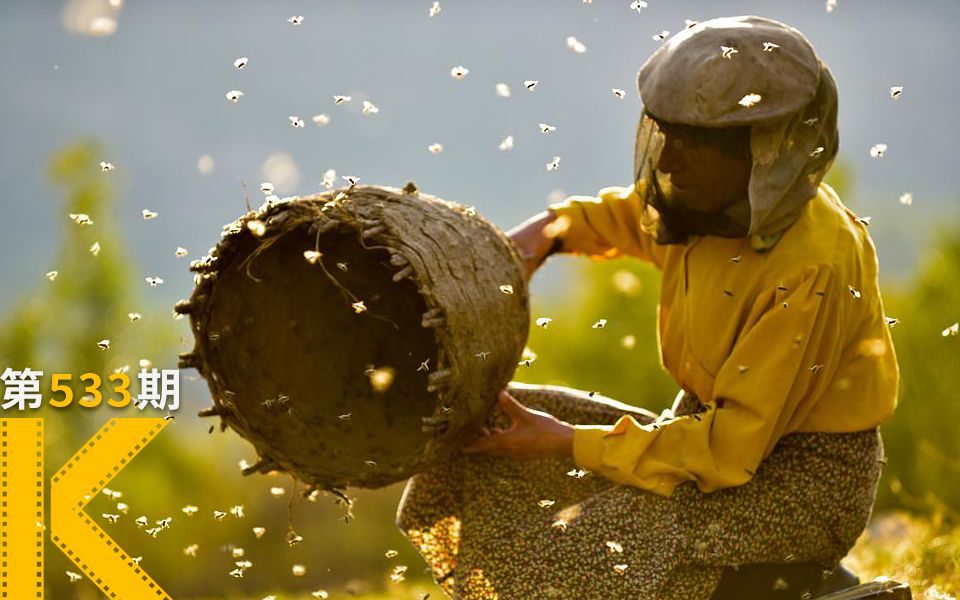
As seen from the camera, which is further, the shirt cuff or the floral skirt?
the shirt cuff

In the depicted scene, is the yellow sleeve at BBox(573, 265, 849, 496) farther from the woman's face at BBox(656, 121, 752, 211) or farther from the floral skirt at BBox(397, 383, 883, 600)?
the woman's face at BBox(656, 121, 752, 211)

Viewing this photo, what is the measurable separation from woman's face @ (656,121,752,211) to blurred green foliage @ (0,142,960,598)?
14600 mm

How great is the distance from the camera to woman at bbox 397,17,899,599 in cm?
413

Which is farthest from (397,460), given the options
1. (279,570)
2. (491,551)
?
(279,570)

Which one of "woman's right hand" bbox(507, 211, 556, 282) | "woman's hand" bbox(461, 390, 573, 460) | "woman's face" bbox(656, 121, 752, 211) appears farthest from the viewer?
"woman's right hand" bbox(507, 211, 556, 282)

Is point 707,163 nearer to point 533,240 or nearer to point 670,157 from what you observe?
point 670,157

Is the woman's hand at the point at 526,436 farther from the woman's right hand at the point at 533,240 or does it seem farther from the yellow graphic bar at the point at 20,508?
the yellow graphic bar at the point at 20,508

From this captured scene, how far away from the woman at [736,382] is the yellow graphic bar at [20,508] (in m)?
2.33

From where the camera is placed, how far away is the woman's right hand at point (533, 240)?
517cm

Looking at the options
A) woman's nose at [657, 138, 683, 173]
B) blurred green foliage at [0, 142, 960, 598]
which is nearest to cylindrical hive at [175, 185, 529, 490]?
woman's nose at [657, 138, 683, 173]

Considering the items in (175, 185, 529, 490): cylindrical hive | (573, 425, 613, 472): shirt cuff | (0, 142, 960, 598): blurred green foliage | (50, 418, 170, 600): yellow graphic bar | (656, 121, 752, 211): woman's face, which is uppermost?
(656, 121, 752, 211): woman's face

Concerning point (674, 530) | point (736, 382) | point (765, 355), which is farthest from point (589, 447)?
point (765, 355)

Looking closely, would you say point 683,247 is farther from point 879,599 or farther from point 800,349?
point 879,599

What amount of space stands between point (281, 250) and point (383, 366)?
0.67 metres
